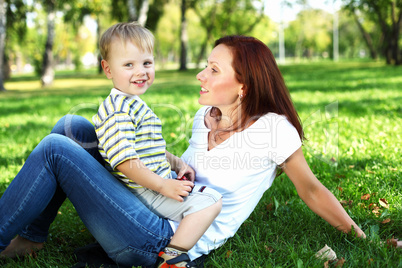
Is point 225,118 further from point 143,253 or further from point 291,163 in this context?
point 143,253

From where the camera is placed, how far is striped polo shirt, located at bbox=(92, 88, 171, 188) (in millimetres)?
2041

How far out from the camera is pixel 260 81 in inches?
88.7

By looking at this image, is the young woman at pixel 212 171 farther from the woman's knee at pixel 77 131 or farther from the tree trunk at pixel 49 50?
the tree trunk at pixel 49 50

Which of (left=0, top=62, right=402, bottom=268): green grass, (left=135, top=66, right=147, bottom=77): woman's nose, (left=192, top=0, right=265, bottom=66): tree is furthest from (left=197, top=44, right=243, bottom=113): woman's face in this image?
(left=192, top=0, right=265, bottom=66): tree

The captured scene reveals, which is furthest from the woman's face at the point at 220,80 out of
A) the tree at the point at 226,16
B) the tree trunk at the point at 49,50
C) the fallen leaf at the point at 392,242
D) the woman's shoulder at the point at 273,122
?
the tree at the point at 226,16

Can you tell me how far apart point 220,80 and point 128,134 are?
67cm

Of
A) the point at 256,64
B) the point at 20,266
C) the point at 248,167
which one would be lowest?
the point at 20,266

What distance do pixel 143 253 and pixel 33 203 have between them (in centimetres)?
63

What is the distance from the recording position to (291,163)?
2195 mm

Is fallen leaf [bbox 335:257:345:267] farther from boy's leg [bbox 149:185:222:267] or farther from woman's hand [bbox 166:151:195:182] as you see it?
woman's hand [bbox 166:151:195:182]

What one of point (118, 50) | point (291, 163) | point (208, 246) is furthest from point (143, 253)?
point (118, 50)

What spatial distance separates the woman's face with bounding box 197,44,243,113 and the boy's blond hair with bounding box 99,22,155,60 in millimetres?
377

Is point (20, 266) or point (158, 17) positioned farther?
point (158, 17)

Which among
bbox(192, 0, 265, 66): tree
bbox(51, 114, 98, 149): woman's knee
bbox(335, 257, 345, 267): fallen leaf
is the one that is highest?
bbox(192, 0, 265, 66): tree
